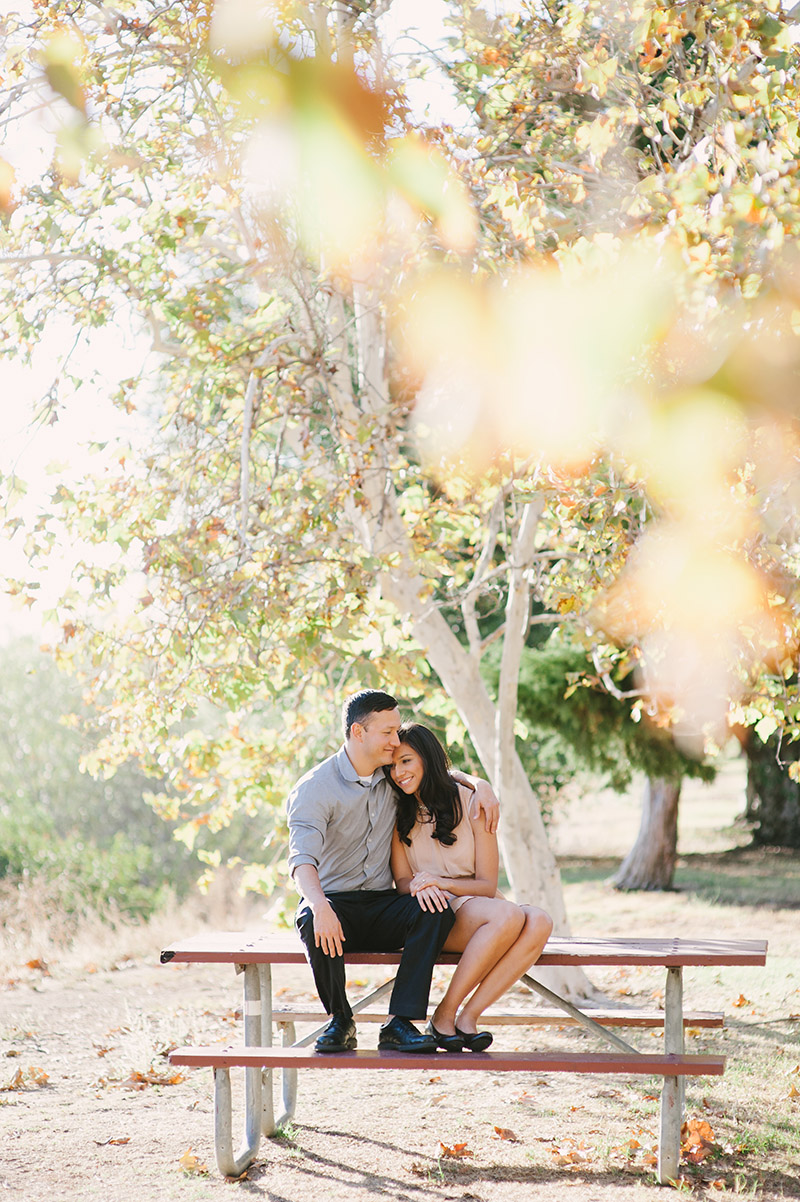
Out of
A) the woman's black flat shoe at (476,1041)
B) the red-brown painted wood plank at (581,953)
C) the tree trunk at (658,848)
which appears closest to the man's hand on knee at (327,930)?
the red-brown painted wood plank at (581,953)

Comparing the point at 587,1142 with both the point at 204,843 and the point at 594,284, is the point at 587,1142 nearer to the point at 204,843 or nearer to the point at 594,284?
the point at 594,284

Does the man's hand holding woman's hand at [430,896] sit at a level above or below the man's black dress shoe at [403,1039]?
above

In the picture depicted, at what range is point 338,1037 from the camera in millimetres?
4297

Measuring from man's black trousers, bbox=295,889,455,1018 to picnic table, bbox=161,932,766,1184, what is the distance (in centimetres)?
10

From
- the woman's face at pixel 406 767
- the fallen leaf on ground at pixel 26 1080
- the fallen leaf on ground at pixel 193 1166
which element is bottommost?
the fallen leaf on ground at pixel 26 1080

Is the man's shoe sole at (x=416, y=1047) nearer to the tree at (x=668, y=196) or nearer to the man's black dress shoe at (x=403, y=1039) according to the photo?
the man's black dress shoe at (x=403, y=1039)

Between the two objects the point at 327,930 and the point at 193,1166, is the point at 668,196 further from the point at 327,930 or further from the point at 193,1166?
the point at 193,1166

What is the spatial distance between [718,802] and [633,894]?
22.0 m

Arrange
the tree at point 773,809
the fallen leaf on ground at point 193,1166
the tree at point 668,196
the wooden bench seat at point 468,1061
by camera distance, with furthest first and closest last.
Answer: the tree at point 773,809 → the fallen leaf on ground at point 193,1166 → the wooden bench seat at point 468,1061 → the tree at point 668,196

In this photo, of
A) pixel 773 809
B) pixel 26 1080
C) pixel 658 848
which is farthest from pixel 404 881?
pixel 773 809

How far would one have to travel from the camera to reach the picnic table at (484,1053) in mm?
4094

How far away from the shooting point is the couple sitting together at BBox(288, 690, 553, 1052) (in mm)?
4348

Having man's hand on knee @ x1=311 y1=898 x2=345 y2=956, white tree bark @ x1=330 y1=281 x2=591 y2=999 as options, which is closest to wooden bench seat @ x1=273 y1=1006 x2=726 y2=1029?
man's hand on knee @ x1=311 y1=898 x2=345 y2=956

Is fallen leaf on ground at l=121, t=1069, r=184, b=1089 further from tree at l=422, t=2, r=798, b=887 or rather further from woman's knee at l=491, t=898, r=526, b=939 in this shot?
tree at l=422, t=2, r=798, b=887
